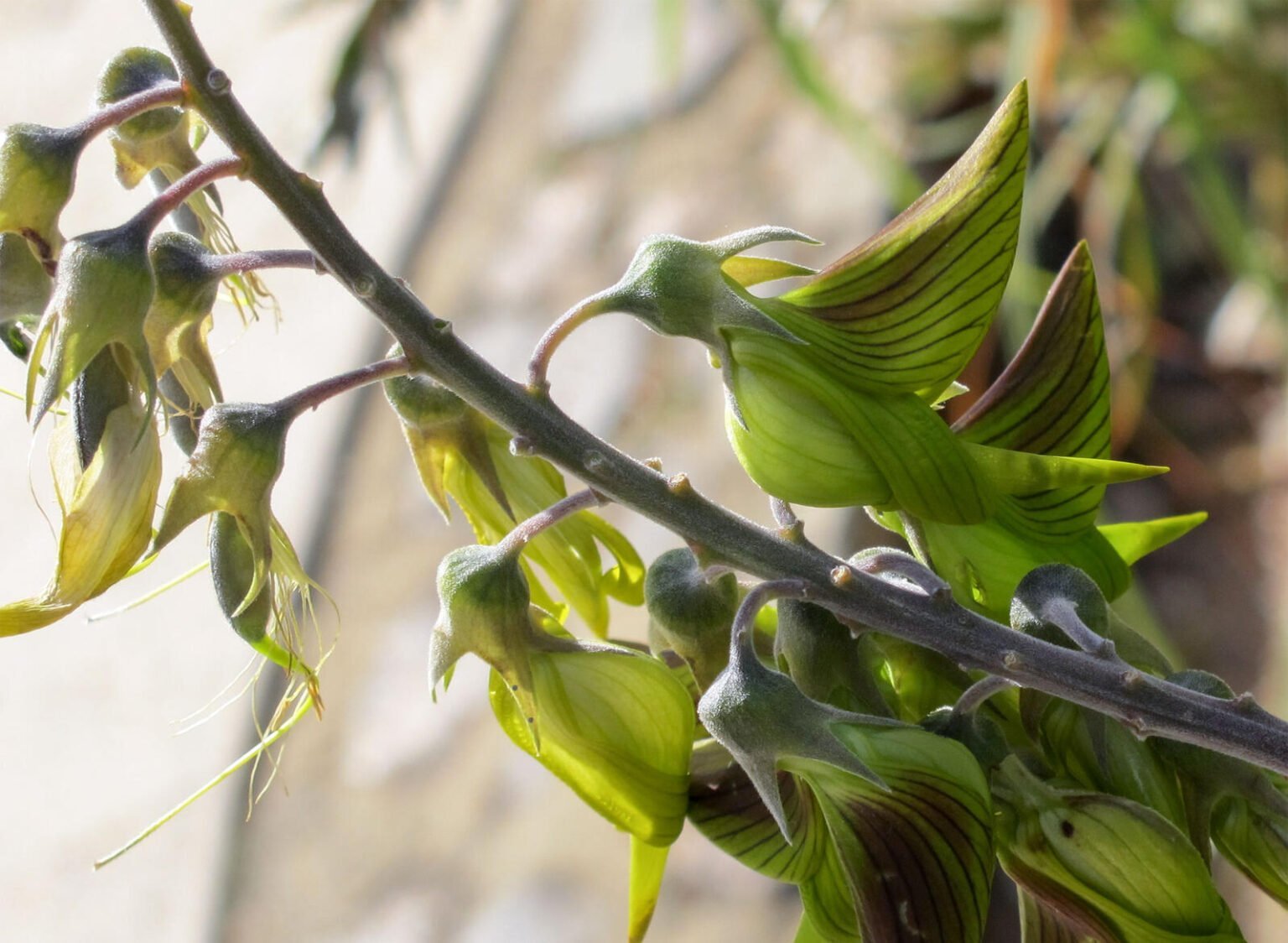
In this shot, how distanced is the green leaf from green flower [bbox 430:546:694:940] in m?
0.10

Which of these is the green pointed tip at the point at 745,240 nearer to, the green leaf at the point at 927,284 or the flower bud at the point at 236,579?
the green leaf at the point at 927,284

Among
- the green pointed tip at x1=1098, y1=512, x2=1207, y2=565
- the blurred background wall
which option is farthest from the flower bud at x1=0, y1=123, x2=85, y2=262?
the blurred background wall

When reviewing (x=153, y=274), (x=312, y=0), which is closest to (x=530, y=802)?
(x=312, y=0)

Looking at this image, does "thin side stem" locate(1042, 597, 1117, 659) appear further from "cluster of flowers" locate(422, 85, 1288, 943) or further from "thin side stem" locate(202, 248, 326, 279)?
"thin side stem" locate(202, 248, 326, 279)

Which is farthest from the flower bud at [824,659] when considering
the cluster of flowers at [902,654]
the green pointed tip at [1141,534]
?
the green pointed tip at [1141,534]

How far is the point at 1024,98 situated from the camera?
0.34 metres

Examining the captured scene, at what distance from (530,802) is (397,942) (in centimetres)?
19

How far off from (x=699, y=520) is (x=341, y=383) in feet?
0.31

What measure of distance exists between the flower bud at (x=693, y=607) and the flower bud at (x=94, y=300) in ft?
0.49

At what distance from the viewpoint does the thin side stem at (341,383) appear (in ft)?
1.14

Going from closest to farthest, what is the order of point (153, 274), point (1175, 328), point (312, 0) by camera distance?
1. point (153, 274)
2. point (312, 0)
3. point (1175, 328)

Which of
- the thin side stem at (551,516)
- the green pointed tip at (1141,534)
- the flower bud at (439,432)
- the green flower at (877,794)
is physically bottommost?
the green pointed tip at (1141,534)

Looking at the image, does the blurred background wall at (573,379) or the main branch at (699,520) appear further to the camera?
the blurred background wall at (573,379)

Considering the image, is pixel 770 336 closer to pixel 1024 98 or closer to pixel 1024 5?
pixel 1024 98
